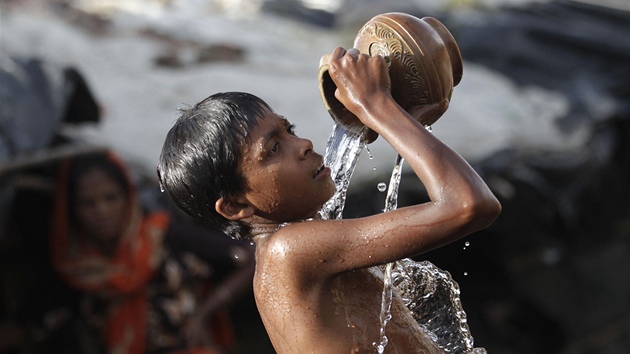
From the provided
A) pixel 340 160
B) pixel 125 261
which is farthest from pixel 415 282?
pixel 125 261

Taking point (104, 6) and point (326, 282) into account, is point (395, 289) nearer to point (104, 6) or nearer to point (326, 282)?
point (326, 282)

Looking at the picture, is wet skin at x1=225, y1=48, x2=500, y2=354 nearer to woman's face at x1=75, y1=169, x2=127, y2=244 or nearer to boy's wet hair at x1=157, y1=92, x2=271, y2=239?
boy's wet hair at x1=157, y1=92, x2=271, y2=239

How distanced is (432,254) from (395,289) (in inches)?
105

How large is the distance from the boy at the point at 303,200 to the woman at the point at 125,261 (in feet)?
10.9

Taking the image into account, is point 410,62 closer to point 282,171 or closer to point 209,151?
point 282,171

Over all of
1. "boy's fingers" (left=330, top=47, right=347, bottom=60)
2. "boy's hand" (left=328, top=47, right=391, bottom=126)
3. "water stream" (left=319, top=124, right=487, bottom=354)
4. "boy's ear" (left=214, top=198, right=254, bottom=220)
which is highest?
"boy's fingers" (left=330, top=47, right=347, bottom=60)

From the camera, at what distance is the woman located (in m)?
5.66

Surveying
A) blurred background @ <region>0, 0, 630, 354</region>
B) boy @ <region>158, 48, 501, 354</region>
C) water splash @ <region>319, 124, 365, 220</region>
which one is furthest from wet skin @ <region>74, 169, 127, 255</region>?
boy @ <region>158, 48, 501, 354</region>

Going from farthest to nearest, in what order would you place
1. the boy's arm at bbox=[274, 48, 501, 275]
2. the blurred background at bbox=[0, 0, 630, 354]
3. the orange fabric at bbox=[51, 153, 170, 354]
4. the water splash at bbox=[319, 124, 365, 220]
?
1. the blurred background at bbox=[0, 0, 630, 354]
2. the orange fabric at bbox=[51, 153, 170, 354]
3. the water splash at bbox=[319, 124, 365, 220]
4. the boy's arm at bbox=[274, 48, 501, 275]

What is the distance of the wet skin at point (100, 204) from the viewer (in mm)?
5685

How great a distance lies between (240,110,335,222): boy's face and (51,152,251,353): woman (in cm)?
338

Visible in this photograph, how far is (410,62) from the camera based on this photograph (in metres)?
2.44

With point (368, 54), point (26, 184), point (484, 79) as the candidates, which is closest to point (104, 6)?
point (26, 184)

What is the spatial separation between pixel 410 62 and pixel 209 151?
0.51 meters
